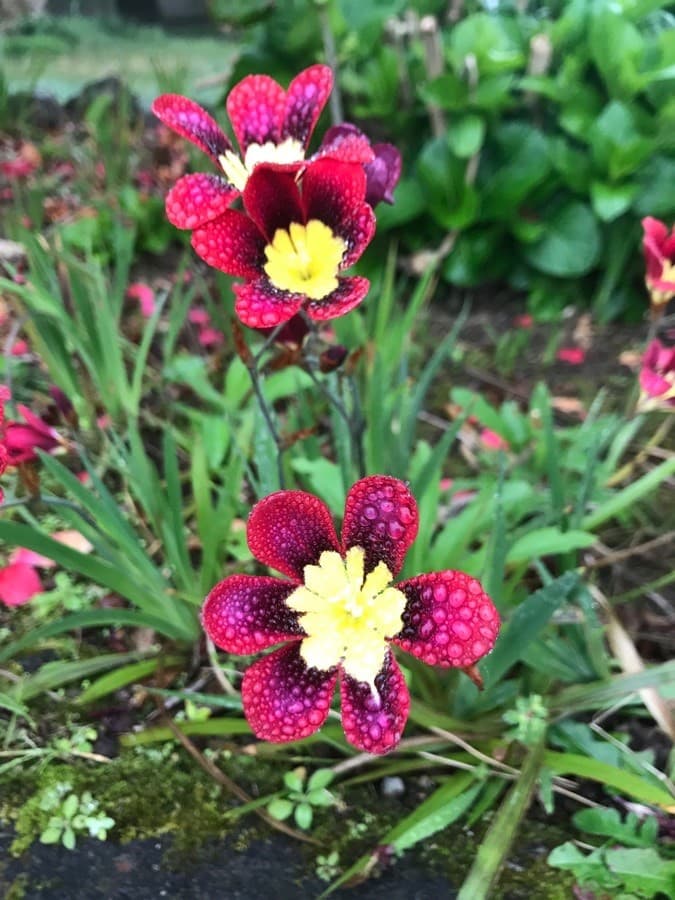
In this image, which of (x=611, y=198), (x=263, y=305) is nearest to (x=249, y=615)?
(x=263, y=305)

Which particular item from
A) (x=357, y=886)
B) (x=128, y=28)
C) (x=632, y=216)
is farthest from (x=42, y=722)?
(x=128, y=28)

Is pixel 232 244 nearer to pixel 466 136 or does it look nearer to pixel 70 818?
pixel 70 818

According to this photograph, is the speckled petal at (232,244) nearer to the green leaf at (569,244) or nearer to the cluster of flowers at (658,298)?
the cluster of flowers at (658,298)

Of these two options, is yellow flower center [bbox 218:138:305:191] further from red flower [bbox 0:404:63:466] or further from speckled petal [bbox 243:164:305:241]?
red flower [bbox 0:404:63:466]

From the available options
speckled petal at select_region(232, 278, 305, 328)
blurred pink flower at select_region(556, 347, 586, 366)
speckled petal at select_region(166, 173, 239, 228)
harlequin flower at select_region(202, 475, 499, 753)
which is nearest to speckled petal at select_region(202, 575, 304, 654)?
harlequin flower at select_region(202, 475, 499, 753)

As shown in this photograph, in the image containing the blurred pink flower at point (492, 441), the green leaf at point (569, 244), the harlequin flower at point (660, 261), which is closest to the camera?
the harlequin flower at point (660, 261)

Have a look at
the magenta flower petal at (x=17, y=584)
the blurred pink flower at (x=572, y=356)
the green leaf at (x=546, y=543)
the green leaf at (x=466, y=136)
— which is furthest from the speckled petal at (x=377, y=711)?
the green leaf at (x=466, y=136)
